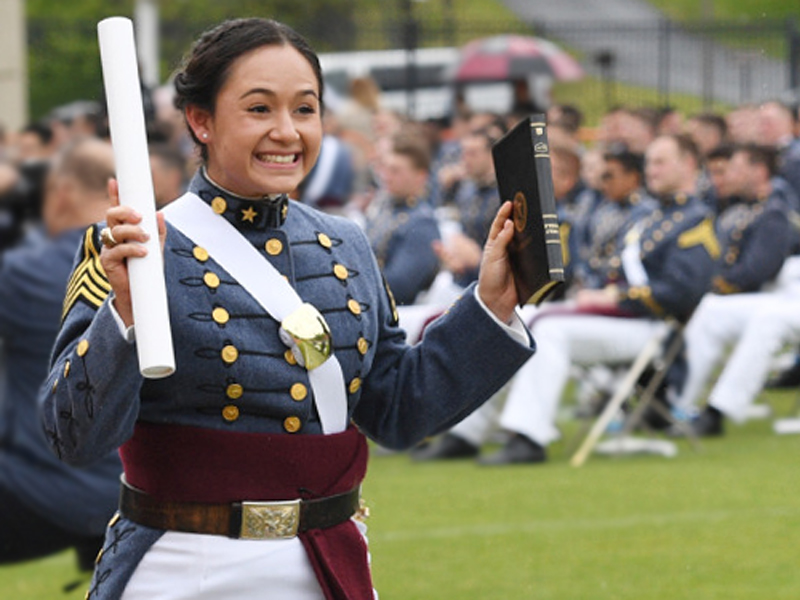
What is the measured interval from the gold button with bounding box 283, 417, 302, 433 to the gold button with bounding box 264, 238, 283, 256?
347 millimetres

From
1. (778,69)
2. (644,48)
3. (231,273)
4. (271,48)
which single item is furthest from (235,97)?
(644,48)

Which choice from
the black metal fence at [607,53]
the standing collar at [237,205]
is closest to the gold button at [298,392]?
the standing collar at [237,205]

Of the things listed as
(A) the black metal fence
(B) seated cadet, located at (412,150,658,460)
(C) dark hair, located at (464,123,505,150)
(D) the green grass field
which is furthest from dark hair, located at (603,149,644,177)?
(A) the black metal fence

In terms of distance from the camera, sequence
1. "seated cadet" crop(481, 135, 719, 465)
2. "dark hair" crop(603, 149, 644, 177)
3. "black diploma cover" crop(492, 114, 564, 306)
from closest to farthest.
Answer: "black diploma cover" crop(492, 114, 564, 306) < "seated cadet" crop(481, 135, 719, 465) < "dark hair" crop(603, 149, 644, 177)

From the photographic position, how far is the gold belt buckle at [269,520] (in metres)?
3.45

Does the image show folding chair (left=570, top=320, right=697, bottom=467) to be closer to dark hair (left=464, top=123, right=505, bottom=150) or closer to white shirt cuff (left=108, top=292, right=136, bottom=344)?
dark hair (left=464, top=123, right=505, bottom=150)

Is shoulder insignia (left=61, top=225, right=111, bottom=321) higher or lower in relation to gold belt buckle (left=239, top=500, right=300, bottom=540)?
higher

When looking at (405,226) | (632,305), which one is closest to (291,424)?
(632,305)

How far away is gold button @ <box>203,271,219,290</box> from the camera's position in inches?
136

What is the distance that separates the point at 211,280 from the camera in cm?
347

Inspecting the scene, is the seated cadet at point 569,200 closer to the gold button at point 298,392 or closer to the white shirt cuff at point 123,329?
the gold button at point 298,392

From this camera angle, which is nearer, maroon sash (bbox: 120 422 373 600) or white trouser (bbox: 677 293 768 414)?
maroon sash (bbox: 120 422 373 600)

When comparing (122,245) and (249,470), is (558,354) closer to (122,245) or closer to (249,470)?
(249,470)

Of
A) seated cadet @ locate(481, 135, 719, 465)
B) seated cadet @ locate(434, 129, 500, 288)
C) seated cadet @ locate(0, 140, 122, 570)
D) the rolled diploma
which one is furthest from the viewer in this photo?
seated cadet @ locate(434, 129, 500, 288)
